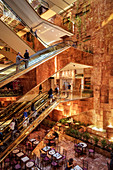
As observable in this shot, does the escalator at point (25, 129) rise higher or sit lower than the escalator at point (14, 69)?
lower

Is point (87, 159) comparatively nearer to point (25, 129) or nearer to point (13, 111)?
point (25, 129)

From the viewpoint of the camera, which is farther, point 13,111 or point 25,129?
point 13,111

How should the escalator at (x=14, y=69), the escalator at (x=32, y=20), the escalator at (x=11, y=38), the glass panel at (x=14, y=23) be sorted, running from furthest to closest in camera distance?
1. the escalator at (x=32, y=20)
2. the glass panel at (x=14, y=23)
3. the escalator at (x=11, y=38)
4. the escalator at (x=14, y=69)

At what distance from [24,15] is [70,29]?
15.4 feet

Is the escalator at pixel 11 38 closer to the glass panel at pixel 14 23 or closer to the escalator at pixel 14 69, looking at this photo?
the glass panel at pixel 14 23

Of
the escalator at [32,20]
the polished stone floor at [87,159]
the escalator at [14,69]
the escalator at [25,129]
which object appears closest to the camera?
the escalator at [25,129]

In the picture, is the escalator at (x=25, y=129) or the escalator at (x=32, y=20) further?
the escalator at (x=32, y=20)

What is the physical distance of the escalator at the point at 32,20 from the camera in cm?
944

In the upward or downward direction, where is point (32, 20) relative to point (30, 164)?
upward

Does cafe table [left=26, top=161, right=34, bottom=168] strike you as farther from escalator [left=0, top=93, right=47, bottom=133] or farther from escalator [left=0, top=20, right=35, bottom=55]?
escalator [left=0, top=20, right=35, bottom=55]

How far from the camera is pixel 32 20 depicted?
437 inches

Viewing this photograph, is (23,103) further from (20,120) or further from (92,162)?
(92,162)

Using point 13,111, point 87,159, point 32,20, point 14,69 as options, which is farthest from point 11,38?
point 87,159

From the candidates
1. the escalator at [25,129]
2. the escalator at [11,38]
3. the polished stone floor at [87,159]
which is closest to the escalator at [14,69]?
the escalator at [11,38]
